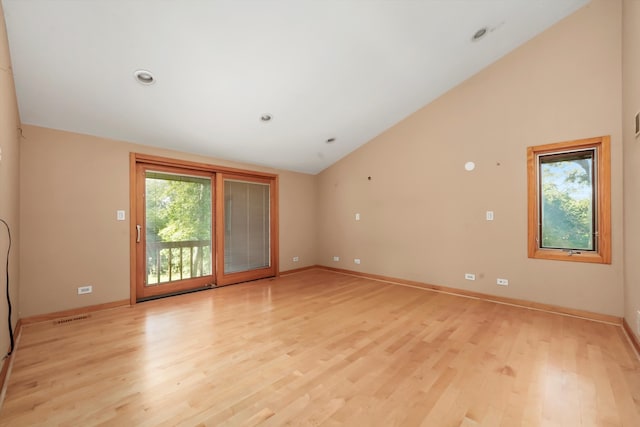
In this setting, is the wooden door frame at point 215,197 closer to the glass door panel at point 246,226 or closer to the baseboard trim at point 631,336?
the glass door panel at point 246,226

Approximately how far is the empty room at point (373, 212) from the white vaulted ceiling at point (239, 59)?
0.08ft

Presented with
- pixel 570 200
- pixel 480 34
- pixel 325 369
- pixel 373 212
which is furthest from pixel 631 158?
pixel 325 369

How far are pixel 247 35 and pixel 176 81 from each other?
0.93 meters

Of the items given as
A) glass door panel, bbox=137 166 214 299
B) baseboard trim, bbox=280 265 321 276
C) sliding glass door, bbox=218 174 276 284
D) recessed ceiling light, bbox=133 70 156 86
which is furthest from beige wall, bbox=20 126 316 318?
baseboard trim, bbox=280 265 321 276

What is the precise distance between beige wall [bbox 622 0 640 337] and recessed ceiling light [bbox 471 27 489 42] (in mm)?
1138

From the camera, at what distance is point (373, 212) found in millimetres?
4957

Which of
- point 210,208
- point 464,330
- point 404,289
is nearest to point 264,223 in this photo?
point 210,208

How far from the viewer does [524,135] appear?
3391 mm

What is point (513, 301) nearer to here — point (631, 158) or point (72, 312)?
point (631, 158)

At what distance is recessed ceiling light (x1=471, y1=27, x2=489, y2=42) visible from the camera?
296cm

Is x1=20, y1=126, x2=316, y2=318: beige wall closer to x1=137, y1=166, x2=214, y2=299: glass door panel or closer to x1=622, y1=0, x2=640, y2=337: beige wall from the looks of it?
x1=137, y1=166, x2=214, y2=299: glass door panel

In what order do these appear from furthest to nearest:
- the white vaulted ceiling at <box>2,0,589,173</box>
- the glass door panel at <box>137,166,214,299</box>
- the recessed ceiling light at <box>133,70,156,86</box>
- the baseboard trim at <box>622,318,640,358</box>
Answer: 1. the glass door panel at <box>137,166,214,299</box>
2. the recessed ceiling light at <box>133,70,156,86</box>
3. the baseboard trim at <box>622,318,640,358</box>
4. the white vaulted ceiling at <box>2,0,589,173</box>

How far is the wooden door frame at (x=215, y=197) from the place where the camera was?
11.4ft

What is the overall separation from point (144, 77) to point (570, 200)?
Answer: 499 cm
